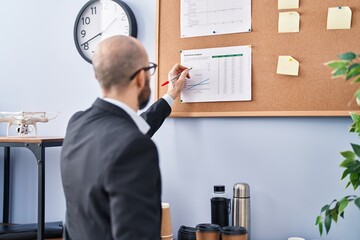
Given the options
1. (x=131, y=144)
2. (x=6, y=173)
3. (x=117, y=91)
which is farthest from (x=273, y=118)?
(x=6, y=173)

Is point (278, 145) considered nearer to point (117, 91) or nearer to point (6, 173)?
point (117, 91)

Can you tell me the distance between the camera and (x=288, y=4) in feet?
6.23

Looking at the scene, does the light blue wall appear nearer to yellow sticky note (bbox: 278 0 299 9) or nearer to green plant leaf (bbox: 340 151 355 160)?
green plant leaf (bbox: 340 151 355 160)

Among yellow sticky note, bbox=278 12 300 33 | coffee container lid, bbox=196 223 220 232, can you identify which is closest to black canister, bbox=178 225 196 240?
coffee container lid, bbox=196 223 220 232

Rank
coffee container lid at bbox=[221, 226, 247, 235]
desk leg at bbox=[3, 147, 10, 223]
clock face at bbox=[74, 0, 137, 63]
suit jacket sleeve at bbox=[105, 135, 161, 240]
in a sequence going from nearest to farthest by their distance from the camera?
suit jacket sleeve at bbox=[105, 135, 161, 240] → coffee container lid at bbox=[221, 226, 247, 235] → clock face at bbox=[74, 0, 137, 63] → desk leg at bbox=[3, 147, 10, 223]

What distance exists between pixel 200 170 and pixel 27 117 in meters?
0.99

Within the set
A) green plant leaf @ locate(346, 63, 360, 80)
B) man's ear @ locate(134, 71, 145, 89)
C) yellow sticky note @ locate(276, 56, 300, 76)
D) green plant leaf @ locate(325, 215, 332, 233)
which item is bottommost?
green plant leaf @ locate(325, 215, 332, 233)

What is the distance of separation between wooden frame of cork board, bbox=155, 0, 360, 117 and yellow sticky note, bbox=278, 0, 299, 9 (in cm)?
2

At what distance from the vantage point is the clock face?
2.24 m

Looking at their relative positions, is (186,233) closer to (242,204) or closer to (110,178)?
(242,204)

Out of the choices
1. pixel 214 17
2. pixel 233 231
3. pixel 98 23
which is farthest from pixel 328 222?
pixel 98 23

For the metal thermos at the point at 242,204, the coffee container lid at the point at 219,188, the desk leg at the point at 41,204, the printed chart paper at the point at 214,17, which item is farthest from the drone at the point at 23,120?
the metal thermos at the point at 242,204

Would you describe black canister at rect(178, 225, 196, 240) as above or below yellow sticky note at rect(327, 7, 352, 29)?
below

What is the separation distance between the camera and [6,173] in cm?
255
